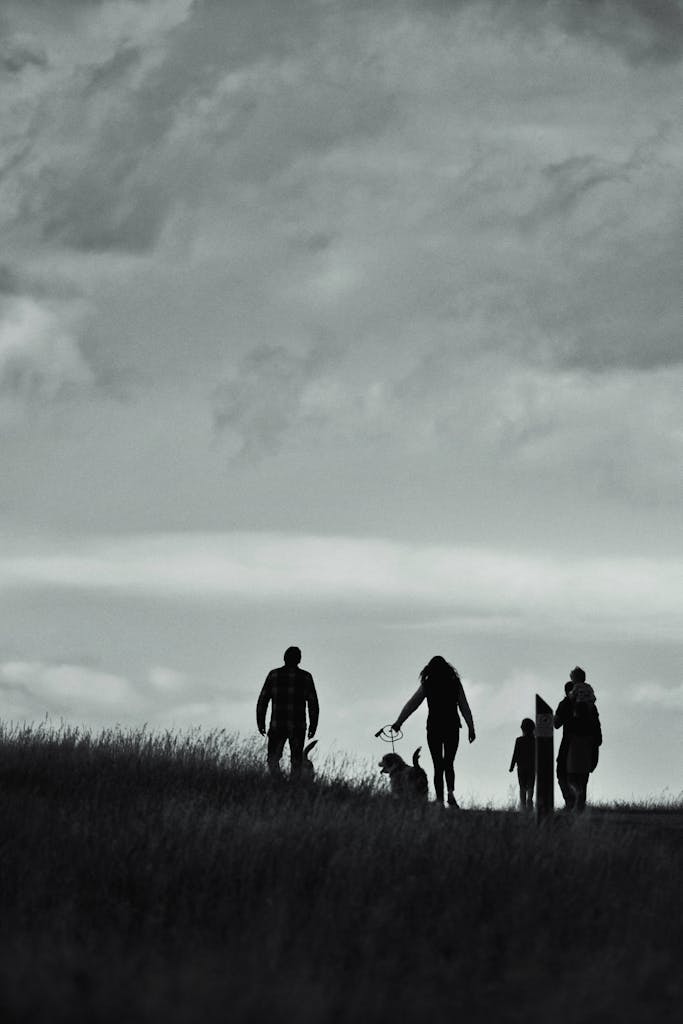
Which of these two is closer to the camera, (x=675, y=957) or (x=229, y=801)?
(x=675, y=957)

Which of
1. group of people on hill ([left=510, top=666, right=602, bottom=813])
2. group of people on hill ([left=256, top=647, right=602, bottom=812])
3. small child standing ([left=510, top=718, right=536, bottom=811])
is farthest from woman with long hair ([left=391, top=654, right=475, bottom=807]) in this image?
small child standing ([left=510, top=718, right=536, bottom=811])

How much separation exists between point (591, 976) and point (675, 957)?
177cm

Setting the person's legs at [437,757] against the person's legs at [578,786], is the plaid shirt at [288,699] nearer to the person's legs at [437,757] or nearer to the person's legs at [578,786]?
the person's legs at [437,757]

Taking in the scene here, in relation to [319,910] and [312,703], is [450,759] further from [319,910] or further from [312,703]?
[319,910]

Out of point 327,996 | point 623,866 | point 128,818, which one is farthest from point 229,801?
point 327,996

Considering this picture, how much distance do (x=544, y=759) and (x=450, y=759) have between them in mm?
2532

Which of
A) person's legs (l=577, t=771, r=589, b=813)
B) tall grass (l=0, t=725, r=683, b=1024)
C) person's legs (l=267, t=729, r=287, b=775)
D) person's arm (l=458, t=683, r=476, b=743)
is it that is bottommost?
tall grass (l=0, t=725, r=683, b=1024)

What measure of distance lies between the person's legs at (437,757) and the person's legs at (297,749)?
155 centimetres

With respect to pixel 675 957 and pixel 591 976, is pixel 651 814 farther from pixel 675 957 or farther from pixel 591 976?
pixel 591 976

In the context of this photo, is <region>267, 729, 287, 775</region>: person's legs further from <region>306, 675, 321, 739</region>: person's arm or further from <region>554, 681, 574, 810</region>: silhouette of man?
<region>554, 681, 574, 810</region>: silhouette of man

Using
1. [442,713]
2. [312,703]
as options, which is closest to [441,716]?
[442,713]

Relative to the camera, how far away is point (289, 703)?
63.5ft

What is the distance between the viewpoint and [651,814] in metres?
22.1

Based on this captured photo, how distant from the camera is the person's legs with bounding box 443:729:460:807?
770 inches
